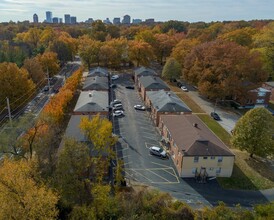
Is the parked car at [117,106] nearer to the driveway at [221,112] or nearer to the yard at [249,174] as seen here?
the driveway at [221,112]

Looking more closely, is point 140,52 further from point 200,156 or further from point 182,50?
point 200,156

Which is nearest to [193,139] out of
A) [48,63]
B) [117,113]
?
[117,113]

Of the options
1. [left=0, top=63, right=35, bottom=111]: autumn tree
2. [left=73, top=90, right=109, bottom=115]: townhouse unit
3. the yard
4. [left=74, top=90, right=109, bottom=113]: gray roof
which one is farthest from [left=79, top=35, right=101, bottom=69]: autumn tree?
the yard

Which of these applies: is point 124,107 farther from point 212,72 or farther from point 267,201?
point 267,201

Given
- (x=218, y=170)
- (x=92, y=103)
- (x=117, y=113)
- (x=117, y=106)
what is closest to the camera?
(x=218, y=170)

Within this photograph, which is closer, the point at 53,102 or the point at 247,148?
the point at 247,148

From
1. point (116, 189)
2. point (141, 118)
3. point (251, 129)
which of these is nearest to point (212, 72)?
point (141, 118)
